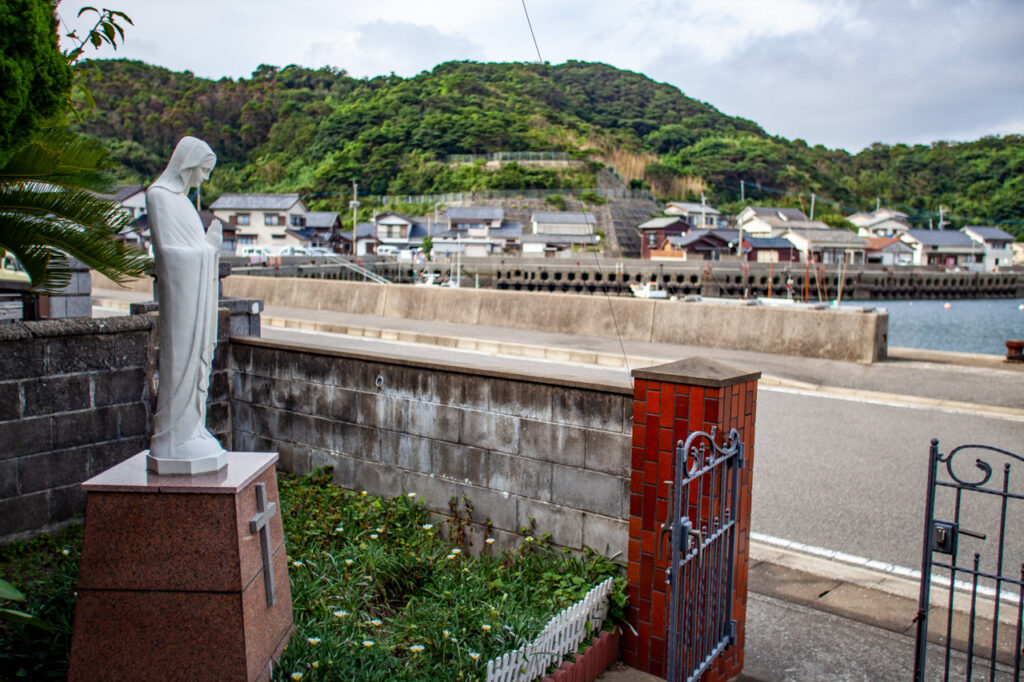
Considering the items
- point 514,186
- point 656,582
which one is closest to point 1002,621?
point 656,582

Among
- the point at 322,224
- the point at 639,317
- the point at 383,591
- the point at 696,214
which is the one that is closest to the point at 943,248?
the point at 696,214

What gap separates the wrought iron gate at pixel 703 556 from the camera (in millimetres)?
3537

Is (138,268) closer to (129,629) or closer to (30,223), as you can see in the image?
(30,223)

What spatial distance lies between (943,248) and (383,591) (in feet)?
319

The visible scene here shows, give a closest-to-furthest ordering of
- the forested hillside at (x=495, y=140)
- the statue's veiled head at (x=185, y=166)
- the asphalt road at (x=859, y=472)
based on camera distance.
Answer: the statue's veiled head at (x=185, y=166), the asphalt road at (x=859, y=472), the forested hillside at (x=495, y=140)

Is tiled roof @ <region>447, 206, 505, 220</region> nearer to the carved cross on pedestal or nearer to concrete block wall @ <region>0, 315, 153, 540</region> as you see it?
concrete block wall @ <region>0, 315, 153, 540</region>

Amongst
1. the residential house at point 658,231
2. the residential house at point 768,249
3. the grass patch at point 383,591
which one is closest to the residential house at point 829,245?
the residential house at point 768,249

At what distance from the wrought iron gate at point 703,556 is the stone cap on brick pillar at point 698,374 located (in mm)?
285

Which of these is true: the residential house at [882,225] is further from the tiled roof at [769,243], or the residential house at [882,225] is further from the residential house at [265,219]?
the residential house at [265,219]

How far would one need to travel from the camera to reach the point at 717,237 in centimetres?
7788

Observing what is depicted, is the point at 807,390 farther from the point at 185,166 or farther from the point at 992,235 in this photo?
the point at 992,235

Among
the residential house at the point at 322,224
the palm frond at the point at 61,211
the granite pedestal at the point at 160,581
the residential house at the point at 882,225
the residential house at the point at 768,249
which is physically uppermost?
the residential house at the point at 882,225

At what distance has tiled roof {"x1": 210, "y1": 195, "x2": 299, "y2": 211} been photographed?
7719 centimetres

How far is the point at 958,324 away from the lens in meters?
54.1
